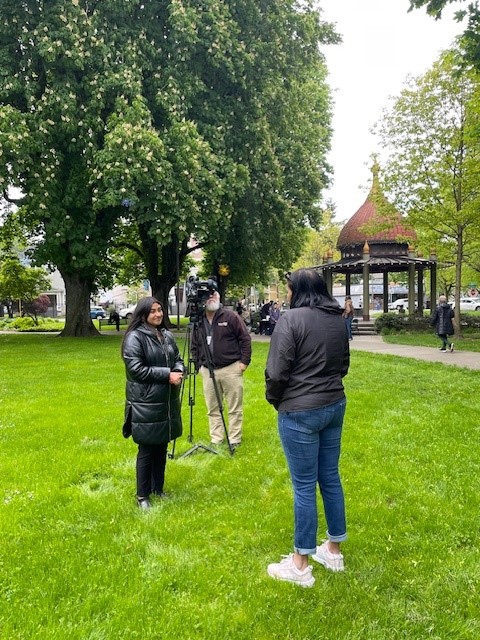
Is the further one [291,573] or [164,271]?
[164,271]

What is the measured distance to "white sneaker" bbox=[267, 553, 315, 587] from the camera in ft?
10.8

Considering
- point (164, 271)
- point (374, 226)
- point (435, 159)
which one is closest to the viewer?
point (435, 159)

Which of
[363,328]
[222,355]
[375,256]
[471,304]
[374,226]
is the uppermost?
[374,226]

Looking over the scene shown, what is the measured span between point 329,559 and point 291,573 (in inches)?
12.2

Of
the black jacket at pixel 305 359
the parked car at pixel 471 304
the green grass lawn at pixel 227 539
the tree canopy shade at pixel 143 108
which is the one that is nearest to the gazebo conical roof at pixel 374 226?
the tree canopy shade at pixel 143 108

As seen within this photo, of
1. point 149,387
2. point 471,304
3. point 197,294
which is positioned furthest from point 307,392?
point 471,304

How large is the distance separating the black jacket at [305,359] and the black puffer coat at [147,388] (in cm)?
139

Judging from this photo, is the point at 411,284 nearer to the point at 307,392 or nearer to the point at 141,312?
the point at 141,312

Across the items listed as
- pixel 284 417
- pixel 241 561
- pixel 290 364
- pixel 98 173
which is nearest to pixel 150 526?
pixel 241 561

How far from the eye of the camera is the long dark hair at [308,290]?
3.27 meters

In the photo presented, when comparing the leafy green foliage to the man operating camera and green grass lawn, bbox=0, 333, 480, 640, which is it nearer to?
green grass lawn, bbox=0, 333, 480, 640

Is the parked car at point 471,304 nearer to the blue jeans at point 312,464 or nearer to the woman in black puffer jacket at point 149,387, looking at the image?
the woman in black puffer jacket at point 149,387

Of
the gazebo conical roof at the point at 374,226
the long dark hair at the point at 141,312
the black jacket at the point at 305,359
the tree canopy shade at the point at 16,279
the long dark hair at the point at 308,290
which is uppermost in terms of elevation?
the gazebo conical roof at the point at 374,226

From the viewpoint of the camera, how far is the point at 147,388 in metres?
4.36
